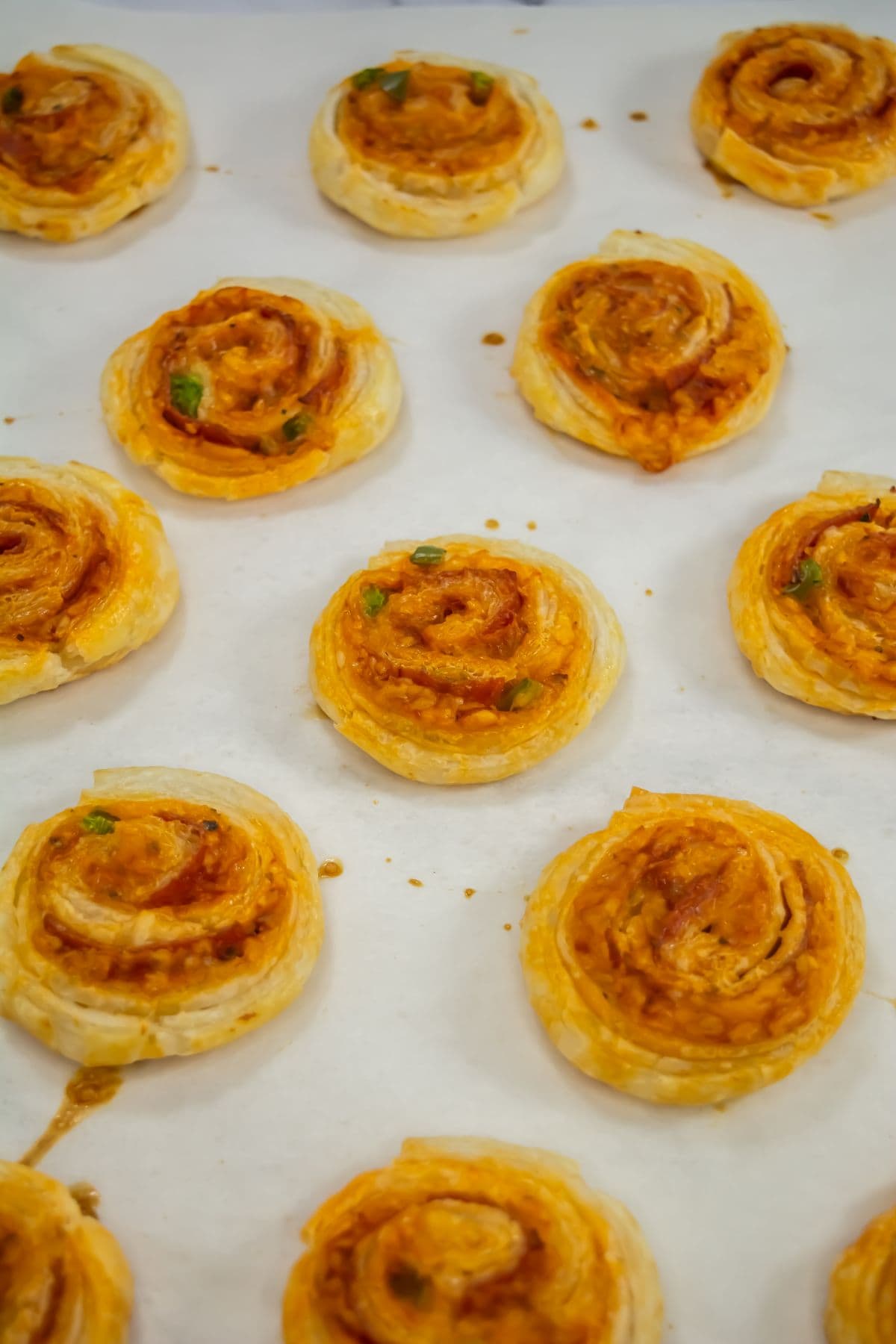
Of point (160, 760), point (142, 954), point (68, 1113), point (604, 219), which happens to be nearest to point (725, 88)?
point (604, 219)

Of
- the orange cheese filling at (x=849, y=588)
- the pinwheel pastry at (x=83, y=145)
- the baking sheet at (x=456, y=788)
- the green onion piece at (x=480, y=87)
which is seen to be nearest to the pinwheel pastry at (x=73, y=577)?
the baking sheet at (x=456, y=788)

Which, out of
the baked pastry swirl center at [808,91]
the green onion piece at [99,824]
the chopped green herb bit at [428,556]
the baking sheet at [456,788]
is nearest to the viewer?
the baking sheet at [456,788]

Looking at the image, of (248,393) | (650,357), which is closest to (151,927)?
(248,393)

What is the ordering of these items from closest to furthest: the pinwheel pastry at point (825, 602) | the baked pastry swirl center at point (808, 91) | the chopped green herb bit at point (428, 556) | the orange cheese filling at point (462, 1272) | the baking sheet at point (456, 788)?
the orange cheese filling at point (462, 1272), the baking sheet at point (456, 788), the pinwheel pastry at point (825, 602), the chopped green herb bit at point (428, 556), the baked pastry swirl center at point (808, 91)

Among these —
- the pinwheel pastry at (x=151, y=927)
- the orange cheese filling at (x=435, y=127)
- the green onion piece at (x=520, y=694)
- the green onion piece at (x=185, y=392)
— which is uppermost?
the orange cheese filling at (x=435, y=127)

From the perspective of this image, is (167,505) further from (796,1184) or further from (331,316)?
(796,1184)

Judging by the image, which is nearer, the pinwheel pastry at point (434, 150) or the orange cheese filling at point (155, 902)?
the orange cheese filling at point (155, 902)

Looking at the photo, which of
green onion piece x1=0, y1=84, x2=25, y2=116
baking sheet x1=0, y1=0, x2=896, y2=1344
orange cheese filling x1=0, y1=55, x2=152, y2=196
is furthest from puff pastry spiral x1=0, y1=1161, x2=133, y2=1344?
green onion piece x1=0, y1=84, x2=25, y2=116

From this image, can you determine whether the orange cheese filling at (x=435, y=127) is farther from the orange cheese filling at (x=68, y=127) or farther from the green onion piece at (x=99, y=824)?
the green onion piece at (x=99, y=824)
